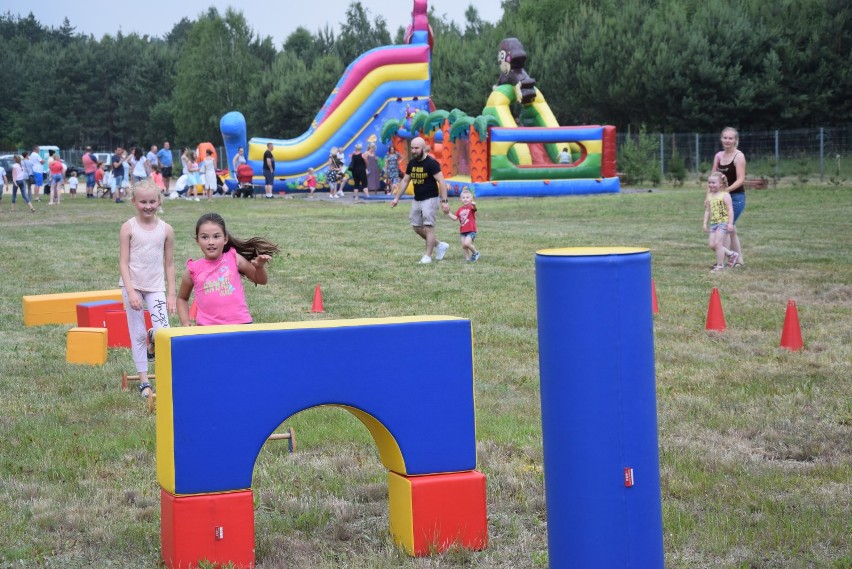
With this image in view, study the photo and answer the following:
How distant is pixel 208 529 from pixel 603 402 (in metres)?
1.67

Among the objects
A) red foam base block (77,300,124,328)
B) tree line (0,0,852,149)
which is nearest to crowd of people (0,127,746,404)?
red foam base block (77,300,124,328)

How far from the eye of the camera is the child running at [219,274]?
6645mm

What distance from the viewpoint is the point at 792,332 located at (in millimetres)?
8984

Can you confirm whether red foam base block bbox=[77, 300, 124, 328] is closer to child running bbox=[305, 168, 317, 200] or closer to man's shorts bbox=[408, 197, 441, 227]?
man's shorts bbox=[408, 197, 441, 227]

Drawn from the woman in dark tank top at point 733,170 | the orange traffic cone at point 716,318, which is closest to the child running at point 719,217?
the woman in dark tank top at point 733,170

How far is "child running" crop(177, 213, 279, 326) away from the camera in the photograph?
664cm

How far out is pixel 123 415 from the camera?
7188 millimetres

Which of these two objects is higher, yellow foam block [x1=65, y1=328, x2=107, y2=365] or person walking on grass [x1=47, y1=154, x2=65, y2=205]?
person walking on grass [x1=47, y1=154, x2=65, y2=205]

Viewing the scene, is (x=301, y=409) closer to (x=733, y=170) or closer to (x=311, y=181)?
(x=733, y=170)

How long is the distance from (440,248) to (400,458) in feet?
37.0

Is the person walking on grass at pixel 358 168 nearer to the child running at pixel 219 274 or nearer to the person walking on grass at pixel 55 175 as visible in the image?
the person walking on grass at pixel 55 175

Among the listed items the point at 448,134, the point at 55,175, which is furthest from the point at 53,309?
the point at 55,175

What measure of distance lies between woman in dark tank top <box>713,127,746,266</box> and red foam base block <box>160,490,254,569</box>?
10946mm

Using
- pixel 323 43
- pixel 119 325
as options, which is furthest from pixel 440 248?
pixel 323 43
